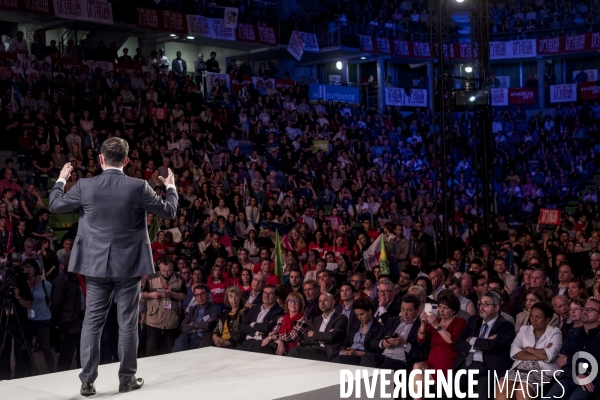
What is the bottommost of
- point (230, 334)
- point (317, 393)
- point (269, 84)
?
point (230, 334)

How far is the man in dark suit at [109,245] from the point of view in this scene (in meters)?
4.24

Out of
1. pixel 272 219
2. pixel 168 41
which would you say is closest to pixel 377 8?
pixel 168 41

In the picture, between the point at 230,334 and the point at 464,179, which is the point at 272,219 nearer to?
the point at 230,334

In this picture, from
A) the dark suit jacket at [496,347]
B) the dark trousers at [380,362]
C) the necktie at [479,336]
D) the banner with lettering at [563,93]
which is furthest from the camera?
the banner with lettering at [563,93]

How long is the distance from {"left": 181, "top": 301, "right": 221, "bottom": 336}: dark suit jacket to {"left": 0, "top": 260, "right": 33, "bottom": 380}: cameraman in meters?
1.62

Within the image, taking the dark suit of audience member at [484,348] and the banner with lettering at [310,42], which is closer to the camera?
the dark suit of audience member at [484,348]

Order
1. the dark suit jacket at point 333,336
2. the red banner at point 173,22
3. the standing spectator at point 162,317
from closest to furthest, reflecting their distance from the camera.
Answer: the dark suit jacket at point 333,336 < the standing spectator at point 162,317 < the red banner at point 173,22

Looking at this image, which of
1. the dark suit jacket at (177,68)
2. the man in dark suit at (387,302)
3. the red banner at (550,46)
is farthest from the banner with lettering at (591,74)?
the man in dark suit at (387,302)

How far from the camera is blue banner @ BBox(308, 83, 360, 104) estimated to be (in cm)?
2227

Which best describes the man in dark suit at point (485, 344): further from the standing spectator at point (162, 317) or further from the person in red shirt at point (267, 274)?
the person in red shirt at point (267, 274)

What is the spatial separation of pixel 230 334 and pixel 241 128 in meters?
9.64

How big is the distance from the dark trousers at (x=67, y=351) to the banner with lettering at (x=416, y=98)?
1940 centimetres

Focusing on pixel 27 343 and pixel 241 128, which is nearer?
pixel 27 343

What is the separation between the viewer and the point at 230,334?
26.8 feet
